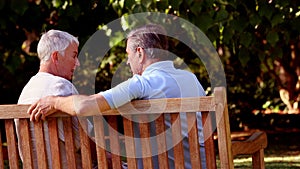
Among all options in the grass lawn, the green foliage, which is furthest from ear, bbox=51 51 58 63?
the grass lawn

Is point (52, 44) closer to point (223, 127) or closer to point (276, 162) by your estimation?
point (223, 127)

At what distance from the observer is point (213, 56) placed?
11.2 m

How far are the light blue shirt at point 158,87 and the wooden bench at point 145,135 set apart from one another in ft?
0.18

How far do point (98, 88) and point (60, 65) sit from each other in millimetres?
7703

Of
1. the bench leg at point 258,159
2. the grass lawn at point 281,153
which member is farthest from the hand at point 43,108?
the grass lawn at point 281,153

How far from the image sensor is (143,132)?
10.5 ft

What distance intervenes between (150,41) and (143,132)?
1.53 ft

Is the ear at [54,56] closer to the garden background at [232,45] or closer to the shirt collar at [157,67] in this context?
the shirt collar at [157,67]

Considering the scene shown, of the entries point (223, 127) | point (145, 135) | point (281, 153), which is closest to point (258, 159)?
point (223, 127)

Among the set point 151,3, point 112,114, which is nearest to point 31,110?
point 112,114

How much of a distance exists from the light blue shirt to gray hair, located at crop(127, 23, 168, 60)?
5cm

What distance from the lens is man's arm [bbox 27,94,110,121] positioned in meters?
3.17

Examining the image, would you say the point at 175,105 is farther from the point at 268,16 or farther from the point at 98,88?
the point at 98,88

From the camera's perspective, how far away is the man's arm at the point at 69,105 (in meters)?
3.17
